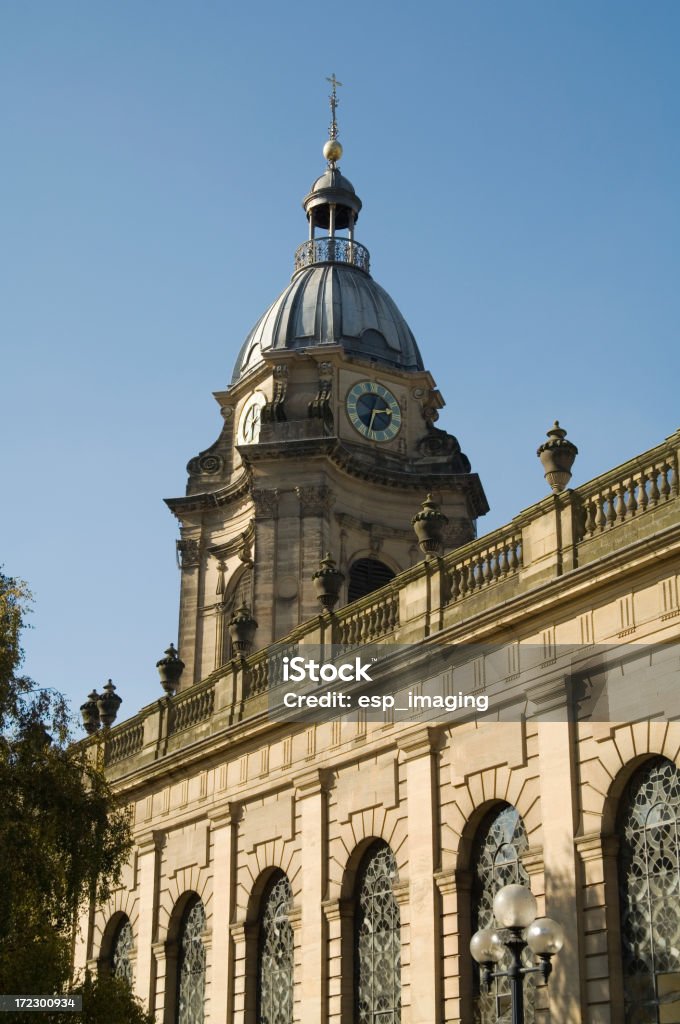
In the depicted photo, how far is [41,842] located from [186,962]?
8006mm

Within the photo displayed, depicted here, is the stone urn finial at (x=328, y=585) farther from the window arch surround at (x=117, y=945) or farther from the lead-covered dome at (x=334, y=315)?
the lead-covered dome at (x=334, y=315)

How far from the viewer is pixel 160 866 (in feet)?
112

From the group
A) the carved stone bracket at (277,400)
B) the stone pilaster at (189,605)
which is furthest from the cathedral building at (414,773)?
the stone pilaster at (189,605)

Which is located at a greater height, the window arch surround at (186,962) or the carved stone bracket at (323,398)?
the carved stone bracket at (323,398)

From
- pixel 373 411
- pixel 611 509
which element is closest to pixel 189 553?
pixel 373 411

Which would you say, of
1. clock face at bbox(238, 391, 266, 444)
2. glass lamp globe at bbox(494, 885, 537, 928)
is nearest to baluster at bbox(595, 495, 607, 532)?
glass lamp globe at bbox(494, 885, 537, 928)

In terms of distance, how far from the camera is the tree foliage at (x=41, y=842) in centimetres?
2517

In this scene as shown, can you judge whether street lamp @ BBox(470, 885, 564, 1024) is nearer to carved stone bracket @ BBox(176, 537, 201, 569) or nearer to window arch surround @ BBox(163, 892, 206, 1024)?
window arch surround @ BBox(163, 892, 206, 1024)

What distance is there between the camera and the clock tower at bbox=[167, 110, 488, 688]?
4162 centimetres

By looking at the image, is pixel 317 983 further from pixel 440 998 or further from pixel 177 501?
pixel 177 501

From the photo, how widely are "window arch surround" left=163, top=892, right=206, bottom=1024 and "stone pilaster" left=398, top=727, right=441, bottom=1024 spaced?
7.31 metres

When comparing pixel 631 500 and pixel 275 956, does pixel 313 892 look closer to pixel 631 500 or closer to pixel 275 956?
pixel 275 956

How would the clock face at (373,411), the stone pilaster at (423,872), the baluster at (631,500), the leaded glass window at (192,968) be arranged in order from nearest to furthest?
1. the baluster at (631,500)
2. the stone pilaster at (423,872)
3. the leaded glass window at (192,968)
4. the clock face at (373,411)

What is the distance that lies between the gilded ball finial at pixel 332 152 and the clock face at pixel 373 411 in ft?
38.3
